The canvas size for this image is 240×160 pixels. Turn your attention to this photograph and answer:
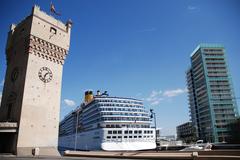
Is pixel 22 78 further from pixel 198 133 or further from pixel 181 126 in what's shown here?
pixel 181 126

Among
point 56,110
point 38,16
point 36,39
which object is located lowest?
point 56,110

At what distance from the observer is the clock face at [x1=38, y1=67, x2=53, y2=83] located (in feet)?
99.4

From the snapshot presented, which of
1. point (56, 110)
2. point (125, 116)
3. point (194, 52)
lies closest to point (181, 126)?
point (194, 52)

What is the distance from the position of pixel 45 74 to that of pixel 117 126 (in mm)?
31644

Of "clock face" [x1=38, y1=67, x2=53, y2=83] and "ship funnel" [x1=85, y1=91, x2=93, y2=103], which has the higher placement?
"ship funnel" [x1=85, y1=91, x2=93, y2=103]

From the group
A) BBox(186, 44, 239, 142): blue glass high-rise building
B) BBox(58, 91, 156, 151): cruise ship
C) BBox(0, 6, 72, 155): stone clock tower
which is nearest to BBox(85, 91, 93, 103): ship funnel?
BBox(58, 91, 156, 151): cruise ship

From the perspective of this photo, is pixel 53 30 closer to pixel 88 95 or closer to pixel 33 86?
pixel 33 86

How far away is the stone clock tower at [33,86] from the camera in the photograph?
88.8ft

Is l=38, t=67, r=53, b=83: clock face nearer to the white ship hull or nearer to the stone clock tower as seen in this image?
the stone clock tower

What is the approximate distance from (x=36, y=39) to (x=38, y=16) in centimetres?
404

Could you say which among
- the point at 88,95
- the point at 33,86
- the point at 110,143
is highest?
the point at 88,95

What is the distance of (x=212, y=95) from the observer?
349 feet

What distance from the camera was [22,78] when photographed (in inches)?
1139

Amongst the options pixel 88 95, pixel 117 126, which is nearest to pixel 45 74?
pixel 117 126
